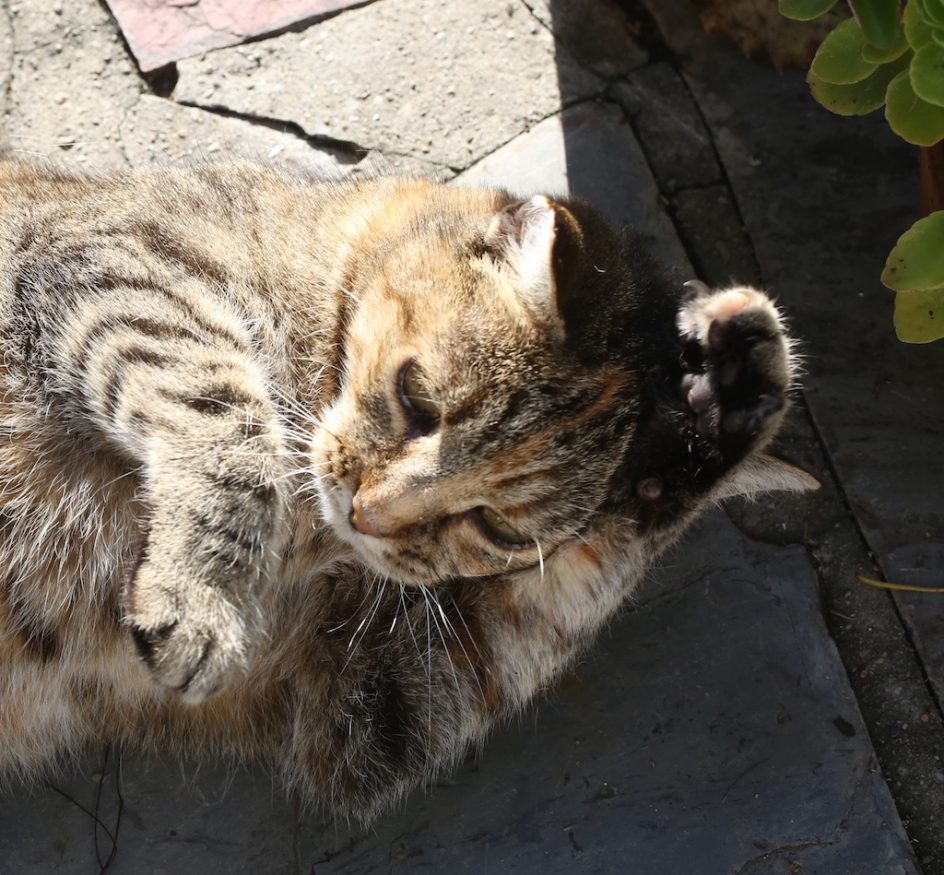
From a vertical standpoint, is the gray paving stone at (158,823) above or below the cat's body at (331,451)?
below

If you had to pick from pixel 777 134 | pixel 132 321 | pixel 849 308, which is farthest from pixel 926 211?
pixel 132 321

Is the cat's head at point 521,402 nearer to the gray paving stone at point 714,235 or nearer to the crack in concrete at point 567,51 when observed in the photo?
the gray paving stone at point 714,235

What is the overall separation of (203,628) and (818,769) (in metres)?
1.63

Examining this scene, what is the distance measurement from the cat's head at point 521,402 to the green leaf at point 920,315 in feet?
1.57

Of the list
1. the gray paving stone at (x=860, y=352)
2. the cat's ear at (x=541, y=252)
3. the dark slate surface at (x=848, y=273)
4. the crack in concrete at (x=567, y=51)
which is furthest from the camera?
the crack in concrete at (x=567, y=51)

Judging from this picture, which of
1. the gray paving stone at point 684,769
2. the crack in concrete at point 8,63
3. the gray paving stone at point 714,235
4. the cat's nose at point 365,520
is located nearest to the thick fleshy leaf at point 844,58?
the gray paving stone at point 714,235

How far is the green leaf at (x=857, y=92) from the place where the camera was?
7.98ft

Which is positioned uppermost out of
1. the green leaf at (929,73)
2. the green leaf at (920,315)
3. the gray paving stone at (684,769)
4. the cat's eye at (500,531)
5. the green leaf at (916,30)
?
the green leaf at (916,30)

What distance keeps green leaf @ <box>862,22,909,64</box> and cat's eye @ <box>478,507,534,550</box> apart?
1284mm

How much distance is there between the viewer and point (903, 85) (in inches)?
88.4

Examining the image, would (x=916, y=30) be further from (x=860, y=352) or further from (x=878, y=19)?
(x=860, y=352)

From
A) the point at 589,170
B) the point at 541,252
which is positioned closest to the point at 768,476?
the point at 541,252

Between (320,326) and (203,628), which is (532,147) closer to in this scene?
(320,326)

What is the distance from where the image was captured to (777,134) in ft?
10.6
